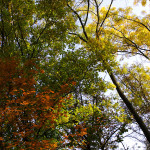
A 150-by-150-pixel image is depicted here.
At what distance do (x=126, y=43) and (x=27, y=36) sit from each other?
7701 millimetres

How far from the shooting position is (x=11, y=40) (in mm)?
5918

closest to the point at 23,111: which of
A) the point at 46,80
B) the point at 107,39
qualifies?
the point at 46,80

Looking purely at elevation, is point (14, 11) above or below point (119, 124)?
above

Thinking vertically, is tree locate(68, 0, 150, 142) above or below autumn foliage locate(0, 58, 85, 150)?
above

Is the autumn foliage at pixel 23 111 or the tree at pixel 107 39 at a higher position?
the tree at pixel 107 39

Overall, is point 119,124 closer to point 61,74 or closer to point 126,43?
point 61,74

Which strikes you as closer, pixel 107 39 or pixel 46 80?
pixel 46 80

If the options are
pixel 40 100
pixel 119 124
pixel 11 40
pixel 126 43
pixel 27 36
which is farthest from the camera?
pixel 126 43

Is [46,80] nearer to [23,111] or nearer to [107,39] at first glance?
[23,111]

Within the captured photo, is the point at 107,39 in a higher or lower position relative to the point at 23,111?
higher

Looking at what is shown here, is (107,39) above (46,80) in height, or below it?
above

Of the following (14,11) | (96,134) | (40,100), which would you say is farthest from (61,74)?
(96,134)

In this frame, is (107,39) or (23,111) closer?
(23,111)

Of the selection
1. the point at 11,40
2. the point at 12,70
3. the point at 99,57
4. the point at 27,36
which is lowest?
the point at 12,70
